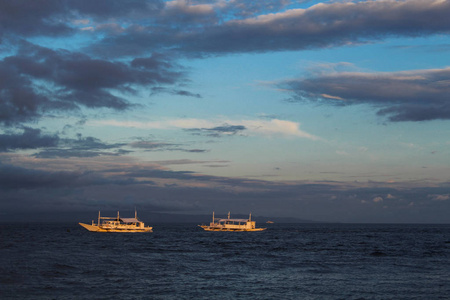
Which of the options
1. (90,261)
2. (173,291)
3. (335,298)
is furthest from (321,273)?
(90,261)

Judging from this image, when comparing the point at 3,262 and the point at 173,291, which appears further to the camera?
the point at 3,262

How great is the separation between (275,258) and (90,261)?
31.0 metres

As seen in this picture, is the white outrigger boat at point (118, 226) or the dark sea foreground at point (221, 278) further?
the white outrigger boat at point (118, 226)

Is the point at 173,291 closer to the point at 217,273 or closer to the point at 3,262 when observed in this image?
the point at 217,273

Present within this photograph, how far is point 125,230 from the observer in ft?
601

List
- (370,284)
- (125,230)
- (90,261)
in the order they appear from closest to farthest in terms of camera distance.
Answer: (370,284) < (90,261) < (125,230)

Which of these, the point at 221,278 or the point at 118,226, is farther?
the point at 118,226

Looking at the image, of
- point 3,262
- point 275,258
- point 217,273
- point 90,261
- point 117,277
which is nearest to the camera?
point 117,277

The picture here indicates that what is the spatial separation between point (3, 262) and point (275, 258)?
Answer: 141 ft

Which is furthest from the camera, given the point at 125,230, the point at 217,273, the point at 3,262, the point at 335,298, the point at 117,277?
the point at 125,230

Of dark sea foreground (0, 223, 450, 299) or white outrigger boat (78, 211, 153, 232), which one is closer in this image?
dark sea foreground (0, 223, 450, 299)

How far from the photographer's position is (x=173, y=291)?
4609cm

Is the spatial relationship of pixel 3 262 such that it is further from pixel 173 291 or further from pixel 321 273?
pixel 321 273

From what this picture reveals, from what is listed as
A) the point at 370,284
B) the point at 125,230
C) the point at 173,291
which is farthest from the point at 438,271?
the point at 125,230
